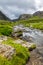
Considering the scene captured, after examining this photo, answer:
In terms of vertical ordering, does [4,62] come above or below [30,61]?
above

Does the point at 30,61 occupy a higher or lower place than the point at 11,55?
lower

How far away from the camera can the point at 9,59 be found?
20406 millimetres

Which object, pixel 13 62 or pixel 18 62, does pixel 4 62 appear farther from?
pixel 18 62

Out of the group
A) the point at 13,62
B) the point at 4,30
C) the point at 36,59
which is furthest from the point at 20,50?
the point at 4,30

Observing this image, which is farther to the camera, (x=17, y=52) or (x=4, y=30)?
(x=4, y=30)

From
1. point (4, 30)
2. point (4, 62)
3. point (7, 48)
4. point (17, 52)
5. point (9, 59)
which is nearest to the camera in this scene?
point (4, 62)

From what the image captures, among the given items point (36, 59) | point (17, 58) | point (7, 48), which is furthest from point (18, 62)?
point (36, 59)

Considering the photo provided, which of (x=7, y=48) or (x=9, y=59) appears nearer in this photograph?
(x=9, y=59)

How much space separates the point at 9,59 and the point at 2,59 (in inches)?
73.9

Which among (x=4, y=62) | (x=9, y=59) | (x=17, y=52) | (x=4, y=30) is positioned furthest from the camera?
(x=4, y=30)

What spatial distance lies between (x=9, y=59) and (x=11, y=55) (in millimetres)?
1009

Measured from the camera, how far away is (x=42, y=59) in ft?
83.3

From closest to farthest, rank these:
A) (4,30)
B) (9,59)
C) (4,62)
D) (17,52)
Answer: (4,62)
(9,59)
(17,52)
(4,30)

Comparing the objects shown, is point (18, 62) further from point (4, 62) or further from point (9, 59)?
point (4, 62)
